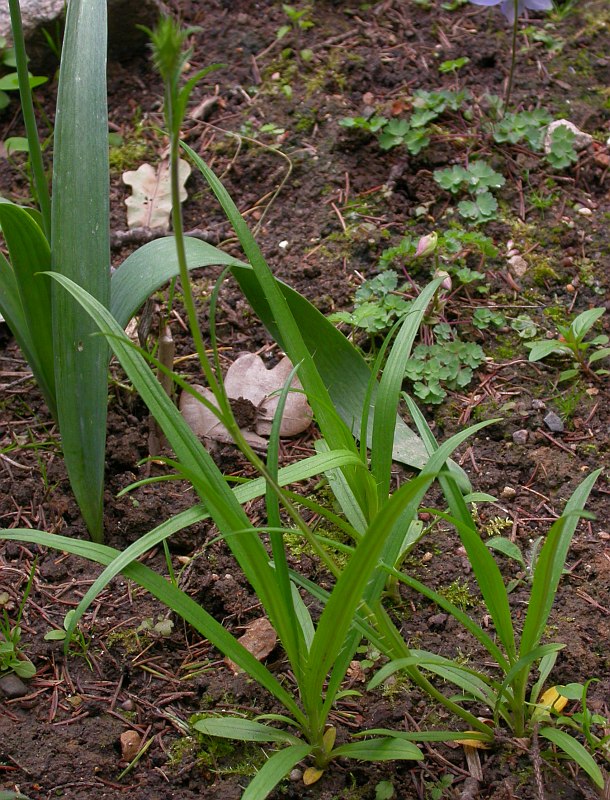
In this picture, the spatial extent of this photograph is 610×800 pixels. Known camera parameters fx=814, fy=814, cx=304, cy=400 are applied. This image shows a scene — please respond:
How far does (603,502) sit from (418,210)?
3.22ft

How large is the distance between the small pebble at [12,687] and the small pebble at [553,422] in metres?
1.21

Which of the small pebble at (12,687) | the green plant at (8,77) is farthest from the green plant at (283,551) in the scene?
the green plant at (8,77)

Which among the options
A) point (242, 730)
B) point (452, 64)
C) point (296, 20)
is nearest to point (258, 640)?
point (242, 730)

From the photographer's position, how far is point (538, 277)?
2.13 m

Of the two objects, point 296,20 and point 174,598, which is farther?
point 296,20

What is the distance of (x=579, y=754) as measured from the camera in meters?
1.19

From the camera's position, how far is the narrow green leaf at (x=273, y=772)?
1106 mm

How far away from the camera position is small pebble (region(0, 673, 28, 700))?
142cm

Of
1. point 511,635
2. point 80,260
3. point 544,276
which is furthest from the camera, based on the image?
point 544,276

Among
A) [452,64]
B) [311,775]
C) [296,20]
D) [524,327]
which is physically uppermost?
[296,20]

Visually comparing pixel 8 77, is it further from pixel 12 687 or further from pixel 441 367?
pixel 12 687

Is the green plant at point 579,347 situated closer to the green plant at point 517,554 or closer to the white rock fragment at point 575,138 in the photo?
the green plant at point 517,554

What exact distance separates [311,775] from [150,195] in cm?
169

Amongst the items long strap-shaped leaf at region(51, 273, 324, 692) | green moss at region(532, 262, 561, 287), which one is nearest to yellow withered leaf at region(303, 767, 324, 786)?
long strap-shaped leaf at region(51, 273, 324, 692)
